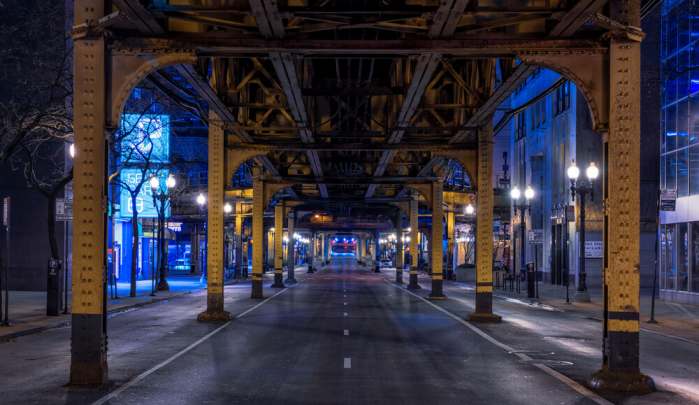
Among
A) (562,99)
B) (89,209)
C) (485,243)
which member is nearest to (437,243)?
(485,243)

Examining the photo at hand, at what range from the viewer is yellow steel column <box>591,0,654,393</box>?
42.6 ft

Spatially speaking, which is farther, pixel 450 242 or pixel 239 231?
pixel 450 242

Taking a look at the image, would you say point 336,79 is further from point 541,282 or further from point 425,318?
point 541,282

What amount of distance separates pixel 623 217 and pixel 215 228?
15.8m

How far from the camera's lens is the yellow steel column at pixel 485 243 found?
85.3 ft

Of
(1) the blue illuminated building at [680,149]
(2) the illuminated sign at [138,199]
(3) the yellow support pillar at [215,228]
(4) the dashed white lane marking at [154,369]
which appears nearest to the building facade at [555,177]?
(1) the blue illuminated building at [680,149]

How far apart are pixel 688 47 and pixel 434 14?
92.7ft

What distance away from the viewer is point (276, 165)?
126 ft

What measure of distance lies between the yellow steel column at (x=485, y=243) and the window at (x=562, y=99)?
95.1ft

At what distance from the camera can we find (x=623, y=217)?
13.2 metres

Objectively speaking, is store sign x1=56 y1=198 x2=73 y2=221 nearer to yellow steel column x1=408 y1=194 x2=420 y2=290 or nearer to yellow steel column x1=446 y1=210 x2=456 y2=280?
yellow steel column x1=408 y1=194 x2=420 y2=290

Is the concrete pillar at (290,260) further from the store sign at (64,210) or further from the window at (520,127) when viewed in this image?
the store sign at (64,210)

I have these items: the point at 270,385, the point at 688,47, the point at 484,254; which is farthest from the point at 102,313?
the point at 688,47

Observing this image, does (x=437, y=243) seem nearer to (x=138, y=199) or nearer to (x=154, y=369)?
(x=154, y=369)
